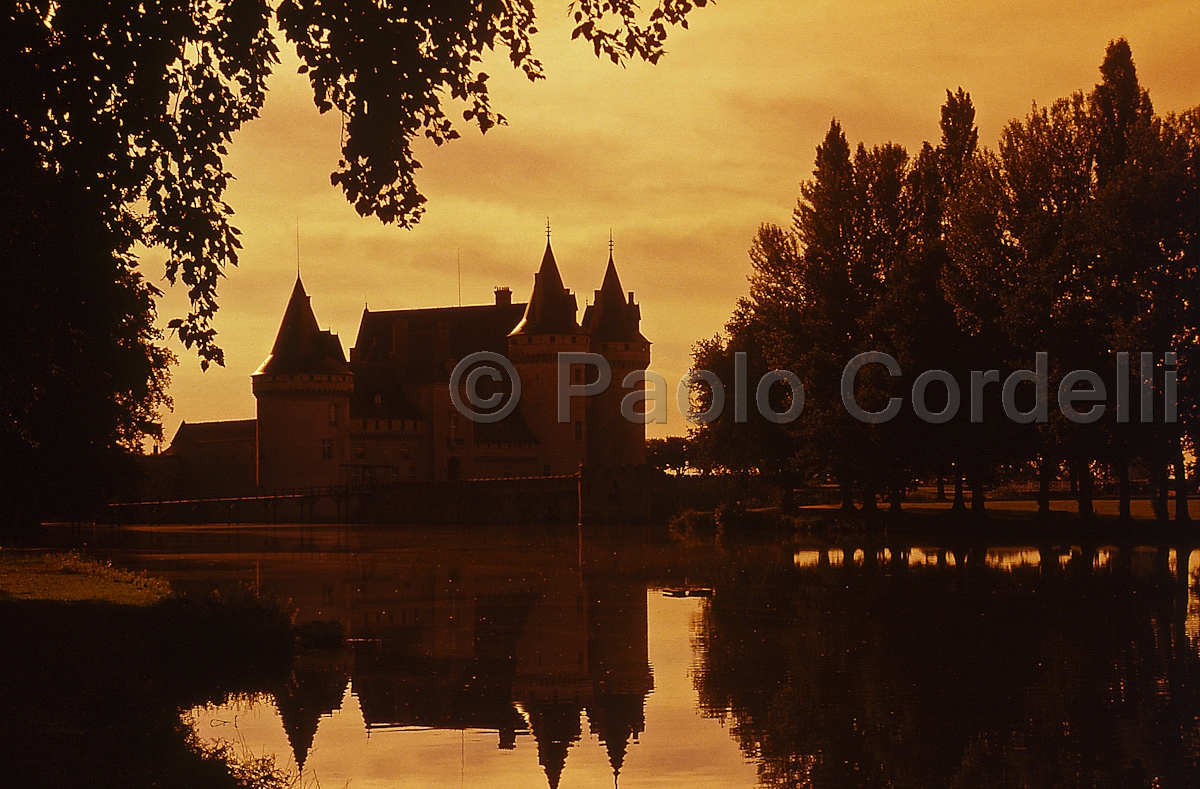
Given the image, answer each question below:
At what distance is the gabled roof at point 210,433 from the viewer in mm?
103125

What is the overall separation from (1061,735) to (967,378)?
2678cm

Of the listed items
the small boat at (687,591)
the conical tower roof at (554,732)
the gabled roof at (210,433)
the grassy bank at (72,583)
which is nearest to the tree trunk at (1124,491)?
the small boat at (687,591)

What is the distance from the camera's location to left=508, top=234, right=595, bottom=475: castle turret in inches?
2977

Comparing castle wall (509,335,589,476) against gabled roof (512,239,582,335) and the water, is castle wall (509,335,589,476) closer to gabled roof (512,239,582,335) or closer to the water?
gabled roof (512,239,582,335)

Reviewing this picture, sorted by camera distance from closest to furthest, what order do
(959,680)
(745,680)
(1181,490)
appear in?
1. (959,680)
2. (745,680)
3. (1181,490)

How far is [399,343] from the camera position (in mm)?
84500

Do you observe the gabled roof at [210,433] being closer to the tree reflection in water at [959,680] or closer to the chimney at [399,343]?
the chimney at [399,343]

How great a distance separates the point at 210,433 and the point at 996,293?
82.4 metres

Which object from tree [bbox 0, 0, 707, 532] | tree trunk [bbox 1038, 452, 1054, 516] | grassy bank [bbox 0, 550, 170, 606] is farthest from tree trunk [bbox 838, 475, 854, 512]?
tree [bbox 0, 0, 707, 532]

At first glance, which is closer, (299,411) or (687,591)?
(687,591)

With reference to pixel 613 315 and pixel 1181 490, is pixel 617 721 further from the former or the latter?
pixel 613 315

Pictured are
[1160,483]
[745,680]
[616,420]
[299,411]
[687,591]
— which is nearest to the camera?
[745,680]

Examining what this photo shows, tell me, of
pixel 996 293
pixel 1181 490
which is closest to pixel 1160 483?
pixel 1181 490

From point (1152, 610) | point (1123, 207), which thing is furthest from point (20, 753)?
point (1123, 207)
